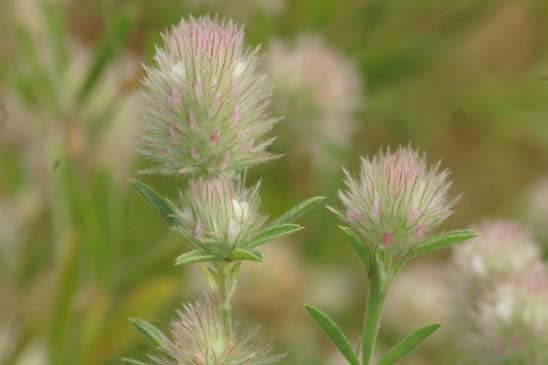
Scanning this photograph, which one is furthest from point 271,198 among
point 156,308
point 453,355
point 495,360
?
point 495,360

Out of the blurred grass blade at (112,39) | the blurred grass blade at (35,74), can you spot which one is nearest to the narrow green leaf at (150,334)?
the blurred grass blade at (112,39)

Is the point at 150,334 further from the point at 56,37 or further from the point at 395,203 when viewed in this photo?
the point at 56,37

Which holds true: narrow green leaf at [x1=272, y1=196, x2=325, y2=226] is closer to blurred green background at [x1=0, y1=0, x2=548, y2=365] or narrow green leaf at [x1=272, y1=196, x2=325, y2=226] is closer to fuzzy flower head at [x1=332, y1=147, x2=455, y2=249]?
fuzzy flower head at [x1=332, y1=147, x2=455, y2=249]

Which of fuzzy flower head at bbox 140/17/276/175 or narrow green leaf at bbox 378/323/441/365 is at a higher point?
fuzzy flower head at bbox 140/17/276/175

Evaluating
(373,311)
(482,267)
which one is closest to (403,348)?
(373,311)

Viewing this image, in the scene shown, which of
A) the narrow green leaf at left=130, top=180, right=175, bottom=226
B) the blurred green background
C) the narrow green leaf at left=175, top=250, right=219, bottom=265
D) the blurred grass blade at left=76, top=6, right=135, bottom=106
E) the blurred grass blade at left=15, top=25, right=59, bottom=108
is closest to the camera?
the narrow green leaf at left=175, top=250, right=219, bottom=265

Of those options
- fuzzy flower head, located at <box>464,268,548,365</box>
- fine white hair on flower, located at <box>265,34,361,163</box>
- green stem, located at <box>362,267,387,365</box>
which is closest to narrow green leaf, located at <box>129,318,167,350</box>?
green stem, located at <box>362,267,387,365</box>
